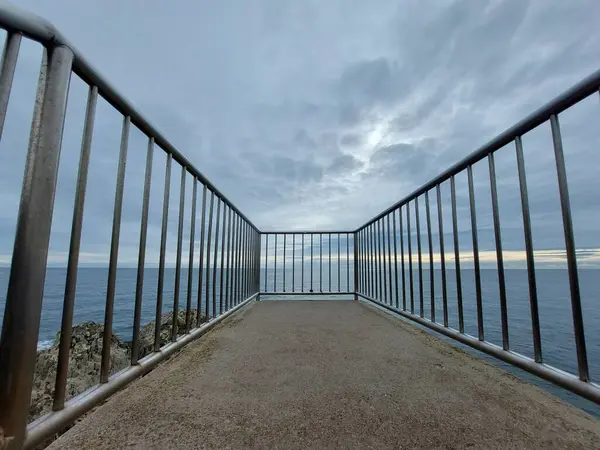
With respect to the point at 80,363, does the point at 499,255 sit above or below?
above

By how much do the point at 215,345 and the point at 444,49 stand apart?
20.3ft

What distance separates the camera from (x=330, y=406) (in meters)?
0.98

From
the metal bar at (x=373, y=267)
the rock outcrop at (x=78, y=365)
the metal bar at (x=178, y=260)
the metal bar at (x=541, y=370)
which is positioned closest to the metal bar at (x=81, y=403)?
the metal bar at (x=178, y=260)

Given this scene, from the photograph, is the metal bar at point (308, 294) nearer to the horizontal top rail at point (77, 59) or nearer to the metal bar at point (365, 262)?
the metal bar at point (365, 262)

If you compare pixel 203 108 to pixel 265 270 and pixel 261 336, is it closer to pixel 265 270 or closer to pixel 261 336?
pixel 265 270

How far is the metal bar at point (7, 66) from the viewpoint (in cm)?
57

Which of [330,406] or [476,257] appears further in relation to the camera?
[476,257]

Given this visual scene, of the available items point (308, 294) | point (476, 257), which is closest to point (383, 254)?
point (476, 257)

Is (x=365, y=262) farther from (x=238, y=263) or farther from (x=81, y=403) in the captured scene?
(x=81, y=403)

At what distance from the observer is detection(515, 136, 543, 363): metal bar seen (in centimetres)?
103

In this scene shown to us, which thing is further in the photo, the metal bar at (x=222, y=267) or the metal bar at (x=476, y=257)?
the metal bar at (x=222, y=267)

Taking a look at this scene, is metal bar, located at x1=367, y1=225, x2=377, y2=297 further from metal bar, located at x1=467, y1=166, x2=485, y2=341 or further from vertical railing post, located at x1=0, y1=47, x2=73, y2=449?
vertical railing post, located at x1=0, y1=47, x2=73, y2=449

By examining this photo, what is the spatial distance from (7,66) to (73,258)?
1.53 feet

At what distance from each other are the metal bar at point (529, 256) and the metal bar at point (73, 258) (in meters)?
1.50
